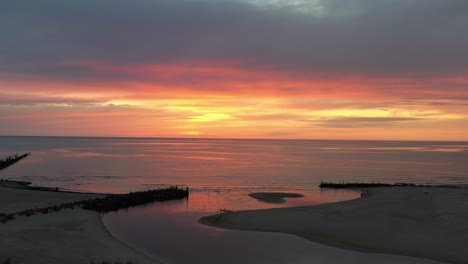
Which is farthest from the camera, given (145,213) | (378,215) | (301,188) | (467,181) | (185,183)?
(467,181)

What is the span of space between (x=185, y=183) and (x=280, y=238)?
35.4 meters

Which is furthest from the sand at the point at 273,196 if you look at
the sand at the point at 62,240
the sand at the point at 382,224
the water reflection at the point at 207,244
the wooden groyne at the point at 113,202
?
the sand at the point at 62,240

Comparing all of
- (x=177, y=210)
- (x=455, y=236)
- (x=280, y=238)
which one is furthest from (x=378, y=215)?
(x=177, y=210)

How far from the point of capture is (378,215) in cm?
3048

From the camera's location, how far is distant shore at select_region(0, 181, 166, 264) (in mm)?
18328

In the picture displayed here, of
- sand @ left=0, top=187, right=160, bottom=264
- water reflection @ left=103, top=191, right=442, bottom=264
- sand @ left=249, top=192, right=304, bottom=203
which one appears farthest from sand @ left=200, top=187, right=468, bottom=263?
sand @ left=0, top=187, right=160, bottom=264

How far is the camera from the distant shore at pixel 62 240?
18328mm

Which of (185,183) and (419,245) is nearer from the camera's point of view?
(419,245)

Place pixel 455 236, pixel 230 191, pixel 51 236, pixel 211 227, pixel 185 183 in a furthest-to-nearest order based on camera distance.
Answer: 1. pixel 185 183
2. pixel 230 191
3. pixel 211 227
4. pixel 455 236
5. pixel 51 236

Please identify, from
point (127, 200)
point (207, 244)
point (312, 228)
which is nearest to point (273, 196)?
point (127, 200)

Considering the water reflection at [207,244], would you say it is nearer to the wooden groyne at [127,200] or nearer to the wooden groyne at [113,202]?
the wooden groyne at [127,200]

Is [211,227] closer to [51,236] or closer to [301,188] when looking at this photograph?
[51,236]

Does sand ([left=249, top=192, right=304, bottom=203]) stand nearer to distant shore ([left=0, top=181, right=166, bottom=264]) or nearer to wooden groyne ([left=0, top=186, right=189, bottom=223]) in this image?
wooden groyne ([left=0, top=186, right=189, bottom=223])

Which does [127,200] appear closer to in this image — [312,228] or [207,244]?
[207,244]
